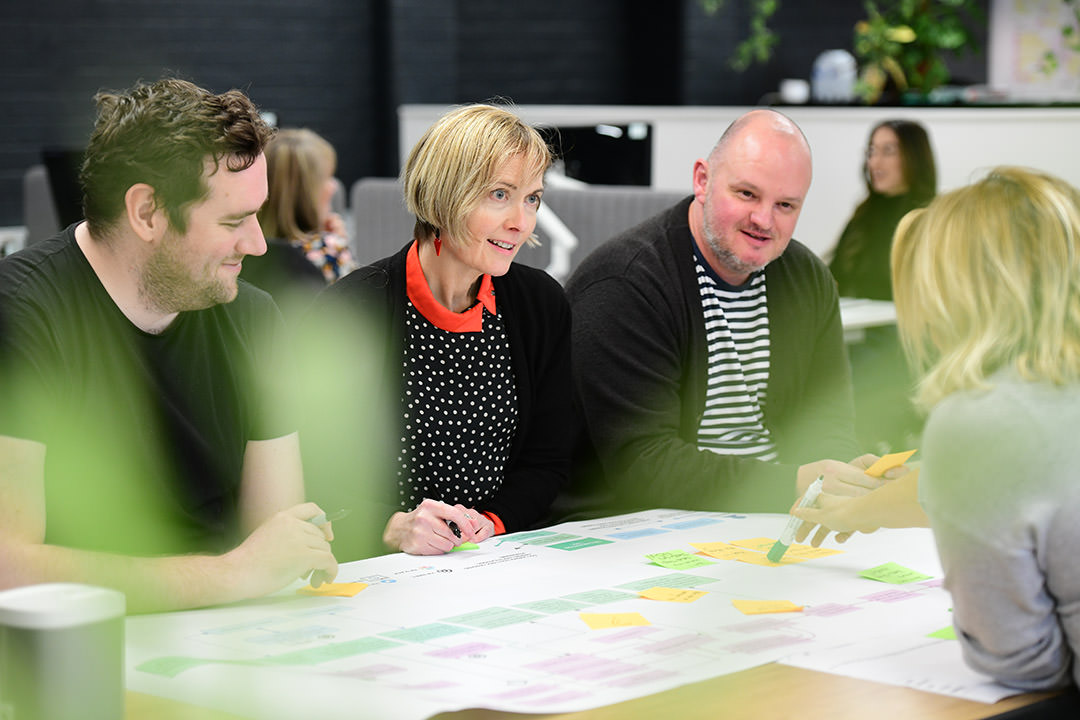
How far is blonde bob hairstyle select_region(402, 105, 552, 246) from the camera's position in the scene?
2029mm

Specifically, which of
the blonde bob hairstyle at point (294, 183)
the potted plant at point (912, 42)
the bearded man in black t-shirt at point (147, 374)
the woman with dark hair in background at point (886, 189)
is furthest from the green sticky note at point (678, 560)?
the potted plant at point (912, 42)

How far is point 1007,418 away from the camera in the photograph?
48.3 inches

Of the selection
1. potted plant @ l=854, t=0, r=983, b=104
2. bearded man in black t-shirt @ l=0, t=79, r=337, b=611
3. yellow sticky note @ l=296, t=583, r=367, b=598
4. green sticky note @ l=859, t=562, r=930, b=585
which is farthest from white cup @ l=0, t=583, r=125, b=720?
potted plant @ l=854, t=0, r=983, b=104

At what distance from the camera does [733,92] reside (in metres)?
8.73

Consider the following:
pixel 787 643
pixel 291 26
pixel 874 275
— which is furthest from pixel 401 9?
pixel 787 643

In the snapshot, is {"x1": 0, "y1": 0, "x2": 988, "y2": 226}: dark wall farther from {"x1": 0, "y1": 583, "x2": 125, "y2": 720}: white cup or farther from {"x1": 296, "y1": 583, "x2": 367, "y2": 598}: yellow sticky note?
{"x1": 0, "y1": 583, "x2": 125, "y2": 720}: white cup

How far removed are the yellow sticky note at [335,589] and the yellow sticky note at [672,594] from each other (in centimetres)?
36

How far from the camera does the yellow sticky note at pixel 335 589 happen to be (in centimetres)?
159

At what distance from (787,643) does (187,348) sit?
857mm

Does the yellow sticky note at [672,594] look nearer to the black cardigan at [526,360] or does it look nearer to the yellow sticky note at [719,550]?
the yellow sticky note at [719,550]

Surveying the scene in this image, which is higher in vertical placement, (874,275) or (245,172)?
(245,172)

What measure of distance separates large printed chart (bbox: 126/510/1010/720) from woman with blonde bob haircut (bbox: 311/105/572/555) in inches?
11.2

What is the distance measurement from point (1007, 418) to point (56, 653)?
2.88 feet

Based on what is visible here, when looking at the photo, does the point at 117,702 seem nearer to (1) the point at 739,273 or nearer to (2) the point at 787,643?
(2) the point at 787,643
